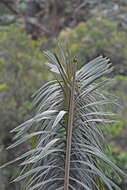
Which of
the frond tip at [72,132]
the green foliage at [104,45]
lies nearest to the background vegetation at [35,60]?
the green foliage at [104,45]

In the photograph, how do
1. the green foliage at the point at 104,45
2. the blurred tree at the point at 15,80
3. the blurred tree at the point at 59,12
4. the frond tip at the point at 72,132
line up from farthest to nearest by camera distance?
1. the blurred tree at the point at 59,12
2. the green foliage at the point at 104,45
3. the blurred tree at the point at 15,80
4. the frond tip at the point at 72,132

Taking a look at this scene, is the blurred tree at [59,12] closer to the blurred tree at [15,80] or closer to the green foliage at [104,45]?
the green foliage at [104,45]

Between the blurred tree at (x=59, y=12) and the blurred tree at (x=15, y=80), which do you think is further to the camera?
the blurred tree at (x=59, y=12)

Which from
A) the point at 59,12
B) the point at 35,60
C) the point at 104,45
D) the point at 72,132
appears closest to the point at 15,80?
the point at 35,60

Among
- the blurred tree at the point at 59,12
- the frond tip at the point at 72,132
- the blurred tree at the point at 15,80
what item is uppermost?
the blurred tree at the point at 59,12

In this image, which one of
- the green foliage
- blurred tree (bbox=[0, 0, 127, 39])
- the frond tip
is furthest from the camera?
blurred tree (bbox=[0, 0, 127, 39])

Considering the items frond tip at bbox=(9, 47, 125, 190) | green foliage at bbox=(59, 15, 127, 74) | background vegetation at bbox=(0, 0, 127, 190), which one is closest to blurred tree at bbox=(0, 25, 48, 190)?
background vegetation at bbox=(0, 0, 127, 190)

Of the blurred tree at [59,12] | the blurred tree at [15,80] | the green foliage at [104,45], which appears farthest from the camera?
the blurred tree at [59,12]

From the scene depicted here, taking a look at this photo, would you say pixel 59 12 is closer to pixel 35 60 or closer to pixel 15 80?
pixel 35 60

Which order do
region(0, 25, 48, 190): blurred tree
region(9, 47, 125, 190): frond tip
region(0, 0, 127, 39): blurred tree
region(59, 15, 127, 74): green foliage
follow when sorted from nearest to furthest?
region(9, 47, 125, 190): frond tip, region(0, 25, 48, 190): blurred tree, region(59, 15, 127, 74): green foliage, region(0, 0, 127, 39): blurred tree

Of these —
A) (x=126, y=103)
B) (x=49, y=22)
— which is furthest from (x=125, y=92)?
(x=49, y=22)

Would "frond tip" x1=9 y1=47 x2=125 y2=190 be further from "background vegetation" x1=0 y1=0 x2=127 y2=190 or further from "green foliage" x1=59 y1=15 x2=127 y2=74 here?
"green foliage" x1=59 y1=15 x2=127 y2=74

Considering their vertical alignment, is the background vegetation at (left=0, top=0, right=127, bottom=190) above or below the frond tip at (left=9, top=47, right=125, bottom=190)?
above

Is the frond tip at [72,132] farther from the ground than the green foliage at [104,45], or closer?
closer
